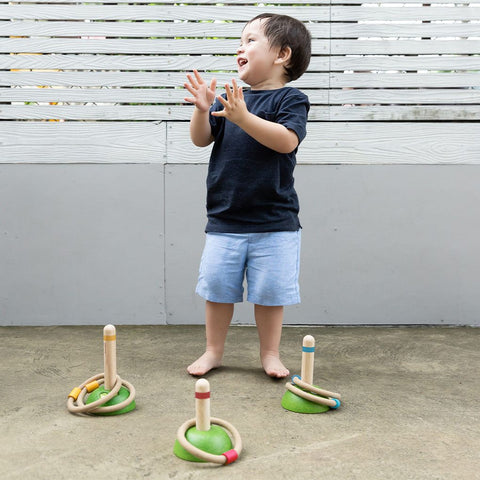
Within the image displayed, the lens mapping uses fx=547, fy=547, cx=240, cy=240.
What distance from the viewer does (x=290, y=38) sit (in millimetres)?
2324

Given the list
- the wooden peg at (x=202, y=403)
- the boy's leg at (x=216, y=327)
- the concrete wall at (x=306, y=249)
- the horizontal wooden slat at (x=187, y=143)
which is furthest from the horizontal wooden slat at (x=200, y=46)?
the wooden peg at (x=202, y=403)

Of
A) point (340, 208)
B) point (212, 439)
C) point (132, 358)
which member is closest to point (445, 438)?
point (212, 439)

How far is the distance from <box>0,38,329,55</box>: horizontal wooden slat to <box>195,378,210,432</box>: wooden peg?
2266 millimetres

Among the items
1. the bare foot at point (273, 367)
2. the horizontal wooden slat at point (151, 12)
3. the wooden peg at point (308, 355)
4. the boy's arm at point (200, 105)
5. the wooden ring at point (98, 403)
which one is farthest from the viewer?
the horizontal wooden slat at point (151, 12)

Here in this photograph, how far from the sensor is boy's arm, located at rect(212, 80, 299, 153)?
1984 mm

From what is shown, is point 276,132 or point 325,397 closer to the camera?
point 325,397

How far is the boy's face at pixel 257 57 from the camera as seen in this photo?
2.30 meters

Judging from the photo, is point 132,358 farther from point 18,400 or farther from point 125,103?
point 125,103

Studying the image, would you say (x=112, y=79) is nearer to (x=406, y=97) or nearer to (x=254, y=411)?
(x=406, y=97)

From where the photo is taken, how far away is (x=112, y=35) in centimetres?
319

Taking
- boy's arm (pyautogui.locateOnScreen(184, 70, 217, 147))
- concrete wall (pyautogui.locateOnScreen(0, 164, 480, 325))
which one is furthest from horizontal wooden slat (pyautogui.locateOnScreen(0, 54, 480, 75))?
boy's arm (pyautogui.locateOnScreen(184, 70, 217, 147))

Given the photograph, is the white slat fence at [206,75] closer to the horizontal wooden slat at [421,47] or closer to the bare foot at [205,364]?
the horizontal wooden slat at [421,47]

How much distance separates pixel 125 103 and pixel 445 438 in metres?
2.47

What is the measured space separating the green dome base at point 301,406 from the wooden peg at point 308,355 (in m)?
0.07
